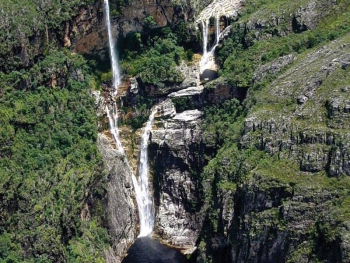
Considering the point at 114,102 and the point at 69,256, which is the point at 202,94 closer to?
the point at 114,102

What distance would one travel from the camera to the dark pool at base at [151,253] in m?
50.3

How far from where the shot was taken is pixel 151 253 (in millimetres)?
51281

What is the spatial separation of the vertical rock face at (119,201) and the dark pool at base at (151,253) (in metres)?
0.73

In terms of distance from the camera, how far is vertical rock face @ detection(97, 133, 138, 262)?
51.7m

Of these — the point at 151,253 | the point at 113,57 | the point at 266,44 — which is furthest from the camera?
the point at 113,57

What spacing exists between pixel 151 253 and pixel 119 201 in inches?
206

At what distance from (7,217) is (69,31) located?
1925 centimetres

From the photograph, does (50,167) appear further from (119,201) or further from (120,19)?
(120,19)

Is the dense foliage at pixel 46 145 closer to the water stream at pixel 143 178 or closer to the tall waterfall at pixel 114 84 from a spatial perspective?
the tall waterfall at pixel 114 84

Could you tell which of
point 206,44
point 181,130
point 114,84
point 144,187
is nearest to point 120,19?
point 114,84

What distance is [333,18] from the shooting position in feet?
179

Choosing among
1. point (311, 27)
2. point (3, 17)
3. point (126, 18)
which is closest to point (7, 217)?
point (3, 17)

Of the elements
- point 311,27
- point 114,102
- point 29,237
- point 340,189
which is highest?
point 311,27

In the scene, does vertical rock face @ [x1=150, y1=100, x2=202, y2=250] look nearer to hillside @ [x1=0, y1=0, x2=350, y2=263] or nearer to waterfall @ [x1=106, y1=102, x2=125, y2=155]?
hillside @ [x1=0, y1=0, x2=350, y2=263]
